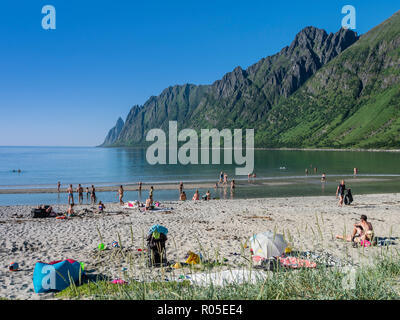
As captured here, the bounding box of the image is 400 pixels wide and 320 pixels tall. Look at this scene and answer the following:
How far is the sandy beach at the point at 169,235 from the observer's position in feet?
32.1

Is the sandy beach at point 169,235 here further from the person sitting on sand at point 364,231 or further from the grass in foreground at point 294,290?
the grass in foreground at point 294,290

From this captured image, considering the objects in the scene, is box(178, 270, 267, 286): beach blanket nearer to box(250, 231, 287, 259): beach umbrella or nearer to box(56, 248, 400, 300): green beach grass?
box(56, 248, 400, 300): green beach grass

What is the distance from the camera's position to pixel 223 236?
48.8 ft

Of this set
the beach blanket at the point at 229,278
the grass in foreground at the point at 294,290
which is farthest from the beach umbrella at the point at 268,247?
the grass in foreground at the point at 294,290

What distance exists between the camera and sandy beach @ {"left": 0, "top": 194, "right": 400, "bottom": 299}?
979 cm

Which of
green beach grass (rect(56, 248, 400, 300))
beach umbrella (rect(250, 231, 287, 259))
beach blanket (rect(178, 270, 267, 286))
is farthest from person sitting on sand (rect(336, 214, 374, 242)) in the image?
beach blanket (rect(178, 270, 267, 286))

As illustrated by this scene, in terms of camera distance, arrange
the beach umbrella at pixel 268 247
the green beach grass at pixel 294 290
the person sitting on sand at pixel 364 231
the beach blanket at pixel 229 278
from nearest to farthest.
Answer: the green beach grass at pixel 294 290 < the beach blanket at pixel 229 278 < the beach umbrella at pixel 268 247 < the person sitting on sand at pixel 364 231

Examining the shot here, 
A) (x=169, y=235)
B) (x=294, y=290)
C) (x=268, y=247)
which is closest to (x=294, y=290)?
(x=294, y=290)

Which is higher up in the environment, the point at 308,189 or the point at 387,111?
the point at 387,111
